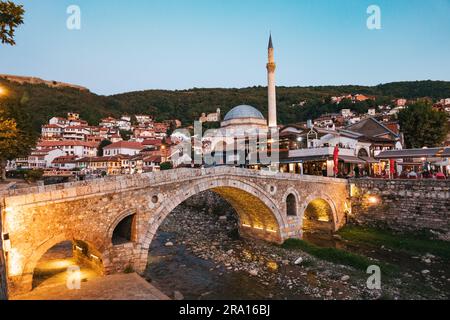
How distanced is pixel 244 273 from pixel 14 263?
9.06m

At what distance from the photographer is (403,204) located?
60.9ft

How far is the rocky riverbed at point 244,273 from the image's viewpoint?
10773 mm

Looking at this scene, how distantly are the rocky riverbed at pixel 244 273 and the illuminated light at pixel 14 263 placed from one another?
16.1 ft

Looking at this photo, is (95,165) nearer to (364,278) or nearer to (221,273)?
(221,273)

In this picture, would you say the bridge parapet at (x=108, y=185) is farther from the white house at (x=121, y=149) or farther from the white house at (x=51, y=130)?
the white house at (x=51, y=130)

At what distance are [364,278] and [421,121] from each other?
2929 centimetres

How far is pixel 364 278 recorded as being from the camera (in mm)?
11969

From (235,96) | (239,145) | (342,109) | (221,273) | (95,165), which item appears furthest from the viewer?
(235,96)

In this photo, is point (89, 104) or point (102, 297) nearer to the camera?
point (102, 297)

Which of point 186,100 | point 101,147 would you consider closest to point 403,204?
point 101,147

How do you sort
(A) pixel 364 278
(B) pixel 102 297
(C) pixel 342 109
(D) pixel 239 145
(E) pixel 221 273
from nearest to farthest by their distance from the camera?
1. (B) pixel 102 297
2. (A) pixel 364 278
3. (E) pixel 221 273
4. (D) pixel 239 145
5. (C) pixel 342 109

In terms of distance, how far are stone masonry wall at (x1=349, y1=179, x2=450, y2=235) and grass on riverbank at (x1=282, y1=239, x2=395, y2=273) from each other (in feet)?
20.7

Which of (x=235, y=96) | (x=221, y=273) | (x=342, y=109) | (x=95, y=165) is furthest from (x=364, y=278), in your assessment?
(x=235, y=96)

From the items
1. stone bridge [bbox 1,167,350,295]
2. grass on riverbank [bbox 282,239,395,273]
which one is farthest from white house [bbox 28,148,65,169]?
grass on riverbank [bbox 282,239,395,273]
